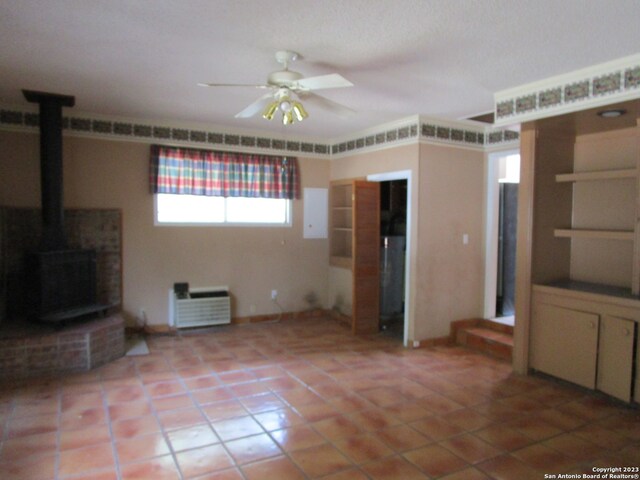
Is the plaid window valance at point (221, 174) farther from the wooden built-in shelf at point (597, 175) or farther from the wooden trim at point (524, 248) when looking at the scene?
the wooden built-in shelf at point (597, 175)

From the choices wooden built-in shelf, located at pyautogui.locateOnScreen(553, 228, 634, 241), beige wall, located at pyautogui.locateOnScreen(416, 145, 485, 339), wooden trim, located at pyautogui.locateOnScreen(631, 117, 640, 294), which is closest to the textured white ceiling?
beige wall, located at pyautogui.locateOnScreen(416, 145, 485, 339)

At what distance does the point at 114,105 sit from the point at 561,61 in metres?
3.97

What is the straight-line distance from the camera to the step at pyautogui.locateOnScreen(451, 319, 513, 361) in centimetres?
438

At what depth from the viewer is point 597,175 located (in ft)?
11.8

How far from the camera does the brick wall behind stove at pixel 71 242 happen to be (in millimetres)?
4305

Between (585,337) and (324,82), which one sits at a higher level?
(324,82)

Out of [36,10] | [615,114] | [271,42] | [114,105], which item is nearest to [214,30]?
[271,42]

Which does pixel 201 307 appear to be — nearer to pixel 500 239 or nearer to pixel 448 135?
pixel 448 135

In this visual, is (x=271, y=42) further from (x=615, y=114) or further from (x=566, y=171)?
(x=566, y=171)

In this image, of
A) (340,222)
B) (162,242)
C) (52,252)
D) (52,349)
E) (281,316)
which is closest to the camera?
(52,349)

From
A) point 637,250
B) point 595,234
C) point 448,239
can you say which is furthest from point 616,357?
point 448,239

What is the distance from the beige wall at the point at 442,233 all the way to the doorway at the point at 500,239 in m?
0.09

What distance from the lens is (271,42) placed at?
2686 millimetres

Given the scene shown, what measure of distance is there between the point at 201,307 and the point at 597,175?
4274 millimetres
